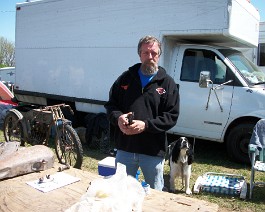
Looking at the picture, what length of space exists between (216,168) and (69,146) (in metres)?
2.46

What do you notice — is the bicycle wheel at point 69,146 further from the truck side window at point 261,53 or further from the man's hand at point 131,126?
the truck side window at point 261,53

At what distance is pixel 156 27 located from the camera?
20.4 ft

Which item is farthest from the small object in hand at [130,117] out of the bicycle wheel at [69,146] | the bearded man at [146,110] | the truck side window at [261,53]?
the truck side window at [261,53]

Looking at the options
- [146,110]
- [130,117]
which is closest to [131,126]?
[130,117]

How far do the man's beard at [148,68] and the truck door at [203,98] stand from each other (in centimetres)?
338

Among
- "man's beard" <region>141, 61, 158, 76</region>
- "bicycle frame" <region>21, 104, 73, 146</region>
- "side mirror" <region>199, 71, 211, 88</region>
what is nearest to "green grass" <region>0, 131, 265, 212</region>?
"bicycle frame" <region>21, 104, 73, 146</region>

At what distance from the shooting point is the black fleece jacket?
2.70 metres

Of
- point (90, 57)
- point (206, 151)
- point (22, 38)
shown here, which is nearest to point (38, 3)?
point (22, 38)

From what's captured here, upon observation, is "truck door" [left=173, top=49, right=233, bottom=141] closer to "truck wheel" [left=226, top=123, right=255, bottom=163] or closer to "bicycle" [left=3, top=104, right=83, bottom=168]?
"truck wheel" [left=226, top=123, right=255, bottom=163]

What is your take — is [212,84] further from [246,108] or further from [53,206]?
[53,206]

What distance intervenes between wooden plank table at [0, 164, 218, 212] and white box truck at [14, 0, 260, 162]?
11.5 feet

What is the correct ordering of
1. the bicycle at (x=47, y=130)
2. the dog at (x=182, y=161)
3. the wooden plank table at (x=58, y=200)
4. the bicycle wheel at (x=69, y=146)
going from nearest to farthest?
the wooden plank table at (x=58, y=200), the dog at (x=182, y=161), the bicycle wheel at (x=69, y=146), the bicycle at (x=47, y=130)

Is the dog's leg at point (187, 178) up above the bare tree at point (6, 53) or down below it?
below

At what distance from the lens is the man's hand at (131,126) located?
2.55 metres
